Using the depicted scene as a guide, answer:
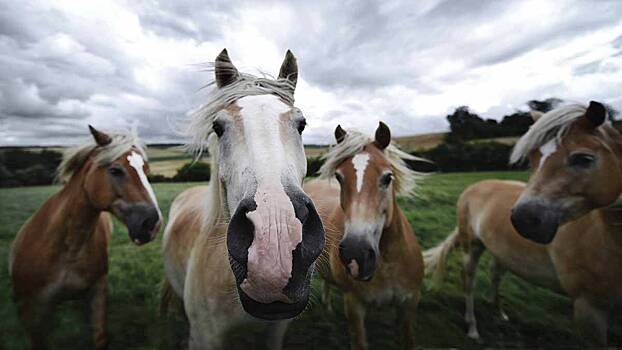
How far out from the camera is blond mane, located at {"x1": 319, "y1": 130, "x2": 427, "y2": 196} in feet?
7.87

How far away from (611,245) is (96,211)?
14.6 feet

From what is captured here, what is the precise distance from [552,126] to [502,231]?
1.51 meters

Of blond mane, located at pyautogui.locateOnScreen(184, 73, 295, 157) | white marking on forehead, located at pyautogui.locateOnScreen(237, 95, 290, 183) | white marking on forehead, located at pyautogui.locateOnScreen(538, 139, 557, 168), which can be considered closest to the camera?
white marking on forehead, located at pyautogui.locateOnScreen(237, 95, 290, 183)

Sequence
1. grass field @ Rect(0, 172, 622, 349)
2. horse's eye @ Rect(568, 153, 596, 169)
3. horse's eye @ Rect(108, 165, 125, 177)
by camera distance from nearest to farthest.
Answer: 1. horse's eye @ Rect(568, 153, 596, 169)
2. horse's eye @ Rect(108, 165, 125, 177)
3. grass field @ Rect(0, 172, 622, 349)

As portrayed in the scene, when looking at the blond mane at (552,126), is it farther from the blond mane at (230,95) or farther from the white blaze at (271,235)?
the white blaze at (271,235)

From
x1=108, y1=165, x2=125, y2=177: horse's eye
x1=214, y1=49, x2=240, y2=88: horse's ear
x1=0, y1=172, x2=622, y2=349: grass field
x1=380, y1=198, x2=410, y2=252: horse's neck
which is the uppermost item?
x1=214, y1=49, x2=240, y2=88: horse's ear

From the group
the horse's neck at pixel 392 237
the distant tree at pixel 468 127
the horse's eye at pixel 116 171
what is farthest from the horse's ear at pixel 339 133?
the distant tree at pixel 468 127

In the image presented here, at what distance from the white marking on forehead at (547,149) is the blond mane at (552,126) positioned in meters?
0.04

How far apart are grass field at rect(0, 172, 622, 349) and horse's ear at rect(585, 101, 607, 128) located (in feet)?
4.82

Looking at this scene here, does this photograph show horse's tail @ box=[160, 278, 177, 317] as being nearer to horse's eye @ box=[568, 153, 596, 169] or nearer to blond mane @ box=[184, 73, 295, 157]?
blond mane @ box=[184, 73, 295, 157]

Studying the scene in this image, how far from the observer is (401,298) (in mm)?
2332

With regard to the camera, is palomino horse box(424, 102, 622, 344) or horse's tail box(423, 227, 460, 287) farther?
horse's tail box(423, 227, 460, 287)

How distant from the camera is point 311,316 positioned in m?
3.63

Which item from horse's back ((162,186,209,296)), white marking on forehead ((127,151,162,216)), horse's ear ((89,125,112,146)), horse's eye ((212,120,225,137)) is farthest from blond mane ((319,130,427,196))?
horse's ear ((89,125,112,146))
